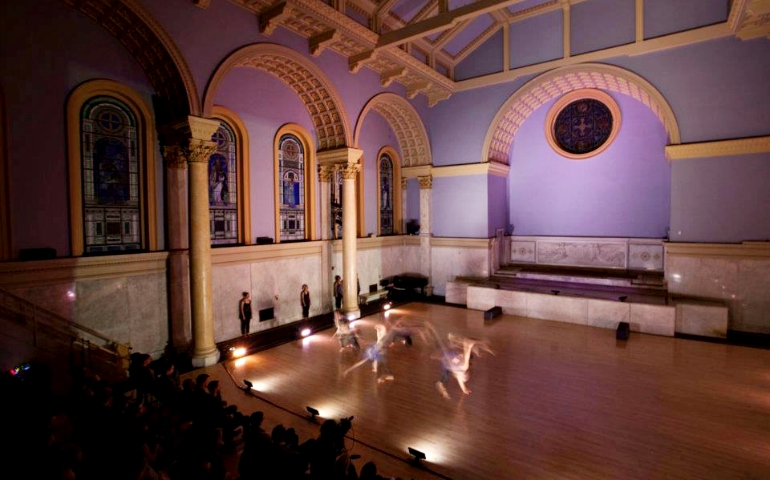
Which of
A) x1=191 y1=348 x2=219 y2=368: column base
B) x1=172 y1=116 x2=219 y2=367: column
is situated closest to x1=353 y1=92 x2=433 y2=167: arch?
x1=172 y1=116 x2=219 y2=367: column

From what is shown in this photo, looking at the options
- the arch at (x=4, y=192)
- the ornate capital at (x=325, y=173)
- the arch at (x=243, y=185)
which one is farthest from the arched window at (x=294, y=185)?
the arch at (x=4, y=192)

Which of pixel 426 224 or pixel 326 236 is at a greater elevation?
pixel 426 224

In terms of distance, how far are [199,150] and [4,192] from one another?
3468mm

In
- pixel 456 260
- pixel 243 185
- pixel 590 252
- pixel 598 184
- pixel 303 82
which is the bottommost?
pixel 456 260

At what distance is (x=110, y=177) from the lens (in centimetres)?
920

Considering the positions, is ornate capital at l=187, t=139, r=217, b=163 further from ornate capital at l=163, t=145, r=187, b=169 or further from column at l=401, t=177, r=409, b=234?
column at l=401, t=177, r=409, b=234

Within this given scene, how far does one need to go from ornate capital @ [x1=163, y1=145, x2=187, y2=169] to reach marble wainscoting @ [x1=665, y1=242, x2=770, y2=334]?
13.8 m

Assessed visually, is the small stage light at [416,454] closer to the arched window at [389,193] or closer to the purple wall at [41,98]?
the purple wall at [41,98]

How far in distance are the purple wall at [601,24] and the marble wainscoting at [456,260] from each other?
7424mm

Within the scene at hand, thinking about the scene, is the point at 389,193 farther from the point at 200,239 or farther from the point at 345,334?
the point at 200,239

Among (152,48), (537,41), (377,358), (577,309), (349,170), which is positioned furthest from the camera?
(537,41)

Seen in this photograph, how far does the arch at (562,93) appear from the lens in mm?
12586

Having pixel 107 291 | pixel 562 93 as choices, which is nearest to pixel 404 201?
pixel 562 93

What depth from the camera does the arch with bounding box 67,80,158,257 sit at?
333 inches
